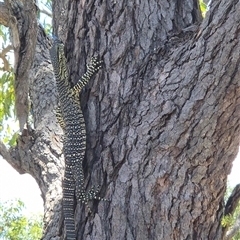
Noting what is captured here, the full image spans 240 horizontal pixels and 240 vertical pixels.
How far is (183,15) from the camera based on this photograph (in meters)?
2.68

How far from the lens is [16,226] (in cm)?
699

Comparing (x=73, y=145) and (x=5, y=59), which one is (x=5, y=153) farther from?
(x=5, y=59)

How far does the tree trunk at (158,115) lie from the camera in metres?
2.28

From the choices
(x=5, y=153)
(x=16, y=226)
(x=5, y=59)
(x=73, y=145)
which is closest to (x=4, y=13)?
(x=5, y=153)

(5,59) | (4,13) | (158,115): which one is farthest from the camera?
(5,59)

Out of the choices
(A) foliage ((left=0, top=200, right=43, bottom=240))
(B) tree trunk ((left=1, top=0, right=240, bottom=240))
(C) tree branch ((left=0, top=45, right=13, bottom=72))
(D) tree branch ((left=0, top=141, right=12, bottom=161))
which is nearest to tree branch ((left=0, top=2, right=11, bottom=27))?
(D) tree branch ((left=0, top=141, right=12, bottom=161))

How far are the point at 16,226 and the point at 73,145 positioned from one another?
15.4 feet

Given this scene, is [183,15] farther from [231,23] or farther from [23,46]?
[23,46]

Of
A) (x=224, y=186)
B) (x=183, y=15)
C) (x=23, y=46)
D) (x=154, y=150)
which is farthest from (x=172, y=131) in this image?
(x=23, y=46)

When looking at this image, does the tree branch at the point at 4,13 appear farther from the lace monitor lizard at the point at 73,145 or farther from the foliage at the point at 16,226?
the foliage at the point at 16,226

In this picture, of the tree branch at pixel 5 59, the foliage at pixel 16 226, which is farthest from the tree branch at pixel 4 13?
the foliage at pixel 16 226

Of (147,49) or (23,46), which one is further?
(23,46)

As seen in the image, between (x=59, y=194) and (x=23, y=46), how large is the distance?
1.03 m

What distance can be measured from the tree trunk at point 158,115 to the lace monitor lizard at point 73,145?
0.04m
